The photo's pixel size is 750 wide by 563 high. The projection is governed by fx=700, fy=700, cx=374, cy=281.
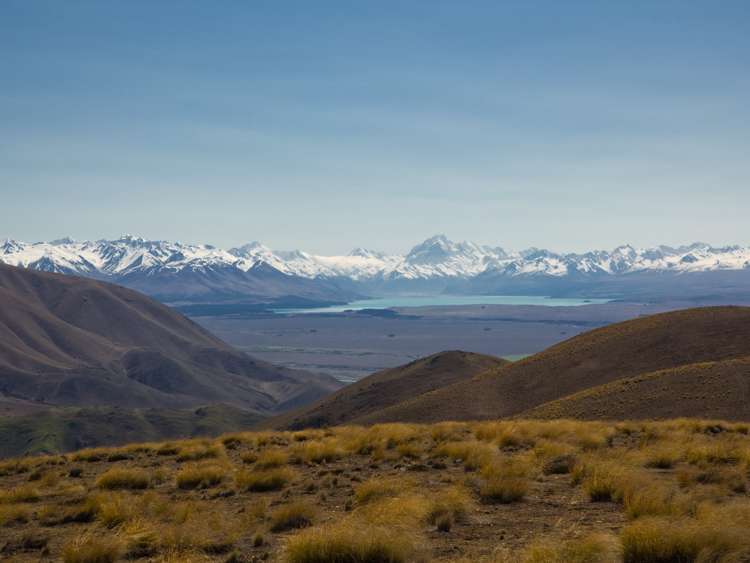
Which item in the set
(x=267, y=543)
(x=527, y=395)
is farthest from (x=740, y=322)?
(x=267, y=543)

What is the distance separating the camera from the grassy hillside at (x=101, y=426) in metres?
144

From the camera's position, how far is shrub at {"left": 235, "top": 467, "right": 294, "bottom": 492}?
16172 millimetres

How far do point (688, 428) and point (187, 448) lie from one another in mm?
16586

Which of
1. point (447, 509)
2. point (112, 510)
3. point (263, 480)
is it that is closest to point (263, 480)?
point (263, 480)

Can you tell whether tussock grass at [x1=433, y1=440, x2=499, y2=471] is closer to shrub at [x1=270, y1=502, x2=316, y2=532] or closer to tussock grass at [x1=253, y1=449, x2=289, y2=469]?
tussock grass at [x1=253, y1=449, x2=289, y2=469]

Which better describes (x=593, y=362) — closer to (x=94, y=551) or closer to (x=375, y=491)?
(x=375, y=491)

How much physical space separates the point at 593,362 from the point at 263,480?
47.0m

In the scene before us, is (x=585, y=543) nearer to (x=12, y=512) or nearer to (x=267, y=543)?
(x=267, y=543)

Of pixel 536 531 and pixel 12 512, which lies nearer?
pixel 536 531

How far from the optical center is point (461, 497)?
1361 cm

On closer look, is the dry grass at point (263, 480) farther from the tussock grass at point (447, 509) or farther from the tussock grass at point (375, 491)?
the tussock grass at point (447, 509)

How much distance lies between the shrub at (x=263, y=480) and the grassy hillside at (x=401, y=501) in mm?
33

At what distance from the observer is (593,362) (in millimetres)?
58344

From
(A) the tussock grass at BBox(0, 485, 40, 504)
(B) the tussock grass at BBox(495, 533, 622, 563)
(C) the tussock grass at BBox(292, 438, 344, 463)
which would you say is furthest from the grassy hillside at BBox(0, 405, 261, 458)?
(B) the tussock grass at BBox(495, 533, 622, 563)
